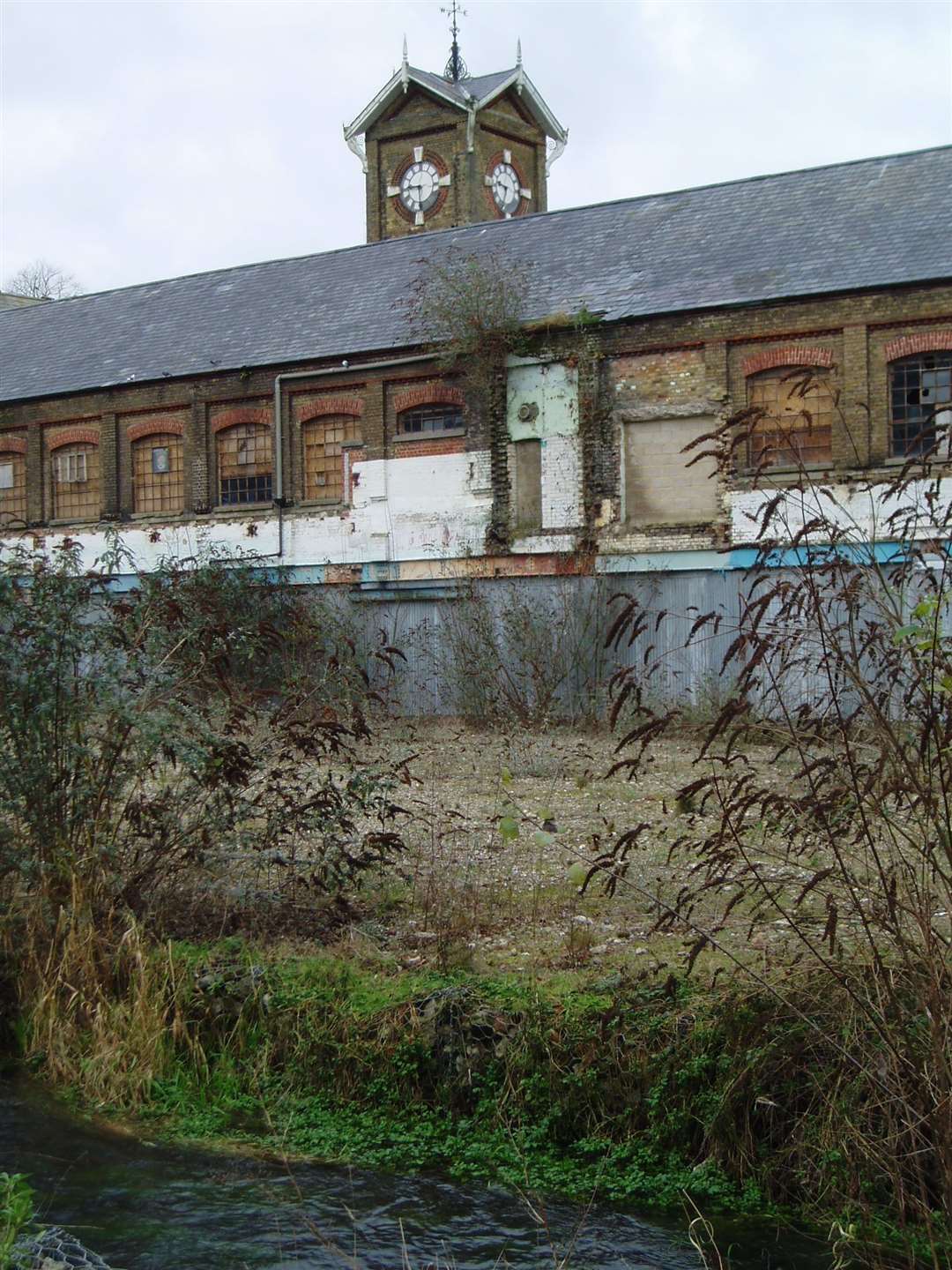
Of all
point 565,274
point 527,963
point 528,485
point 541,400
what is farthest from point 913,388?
point 527,963

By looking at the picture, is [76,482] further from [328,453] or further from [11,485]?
[328,453]

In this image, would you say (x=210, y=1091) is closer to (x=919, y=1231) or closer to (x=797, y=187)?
(x=919, y=1231)

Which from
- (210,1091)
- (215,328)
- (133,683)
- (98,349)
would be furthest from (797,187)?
(210,1091)

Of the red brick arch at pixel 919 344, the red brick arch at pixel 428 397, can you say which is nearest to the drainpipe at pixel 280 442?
the red brick arch at pixel 428 397

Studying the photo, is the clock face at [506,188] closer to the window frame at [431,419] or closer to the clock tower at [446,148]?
the clock tower at [446,148]

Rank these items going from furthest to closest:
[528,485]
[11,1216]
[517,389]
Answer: [517,389]
[528,485]
[11,1216]

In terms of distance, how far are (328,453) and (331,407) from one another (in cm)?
81

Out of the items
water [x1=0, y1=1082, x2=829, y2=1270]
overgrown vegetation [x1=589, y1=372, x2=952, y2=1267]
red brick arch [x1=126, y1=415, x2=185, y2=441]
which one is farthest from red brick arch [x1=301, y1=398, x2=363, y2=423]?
overgrown vegetation [x1=589, y1=372, x2=952, y2=1267]

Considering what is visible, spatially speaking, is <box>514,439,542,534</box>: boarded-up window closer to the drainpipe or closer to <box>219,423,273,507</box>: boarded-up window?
the drainpipe

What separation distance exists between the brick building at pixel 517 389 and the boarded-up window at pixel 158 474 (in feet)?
0.17

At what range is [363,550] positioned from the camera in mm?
22453

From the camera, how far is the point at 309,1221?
18.4 ft

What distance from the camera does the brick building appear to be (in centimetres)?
1908

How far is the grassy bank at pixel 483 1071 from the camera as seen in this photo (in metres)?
5.71
